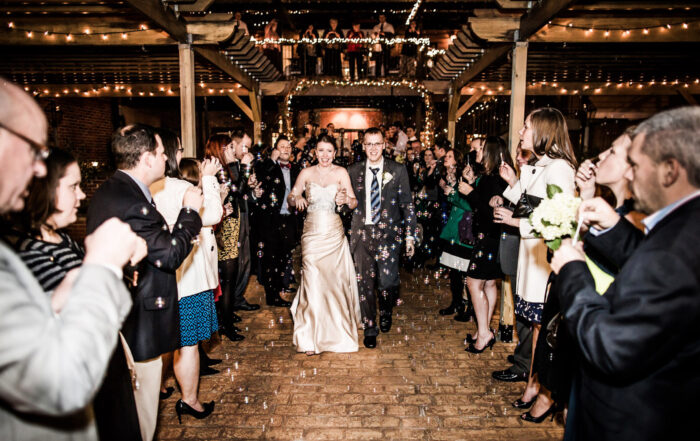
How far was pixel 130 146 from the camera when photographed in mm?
2352

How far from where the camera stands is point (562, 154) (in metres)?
3.11

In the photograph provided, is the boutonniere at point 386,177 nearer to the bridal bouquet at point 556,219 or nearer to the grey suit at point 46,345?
the bridal bouquet at point 556,219

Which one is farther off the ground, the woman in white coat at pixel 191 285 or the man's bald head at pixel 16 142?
the man's bald head at pixel 16 142

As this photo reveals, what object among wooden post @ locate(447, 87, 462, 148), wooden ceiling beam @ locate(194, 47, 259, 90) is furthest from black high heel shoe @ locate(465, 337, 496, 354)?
A: wooden post @ locate(447, 87, 462, 148)

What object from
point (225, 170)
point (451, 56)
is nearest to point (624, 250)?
point (225, 170)

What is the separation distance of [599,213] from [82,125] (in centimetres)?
1877

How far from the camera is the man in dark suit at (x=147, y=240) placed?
223 centimetres

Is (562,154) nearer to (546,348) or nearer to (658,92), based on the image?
(546,348)

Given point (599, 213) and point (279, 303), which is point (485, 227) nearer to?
point (599, 213)

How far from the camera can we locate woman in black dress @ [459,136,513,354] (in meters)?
4.30

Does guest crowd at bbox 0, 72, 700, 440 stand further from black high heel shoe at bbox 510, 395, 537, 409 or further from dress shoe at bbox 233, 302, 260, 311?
dress shoe at bbox 233, 302, 260, 311

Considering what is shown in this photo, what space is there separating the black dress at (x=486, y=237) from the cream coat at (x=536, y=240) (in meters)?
0.85

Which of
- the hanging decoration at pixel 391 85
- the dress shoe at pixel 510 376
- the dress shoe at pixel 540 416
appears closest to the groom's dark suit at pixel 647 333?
the dress shoe at pixel 540 416

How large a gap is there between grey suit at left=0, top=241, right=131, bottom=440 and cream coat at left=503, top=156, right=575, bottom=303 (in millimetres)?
2696
